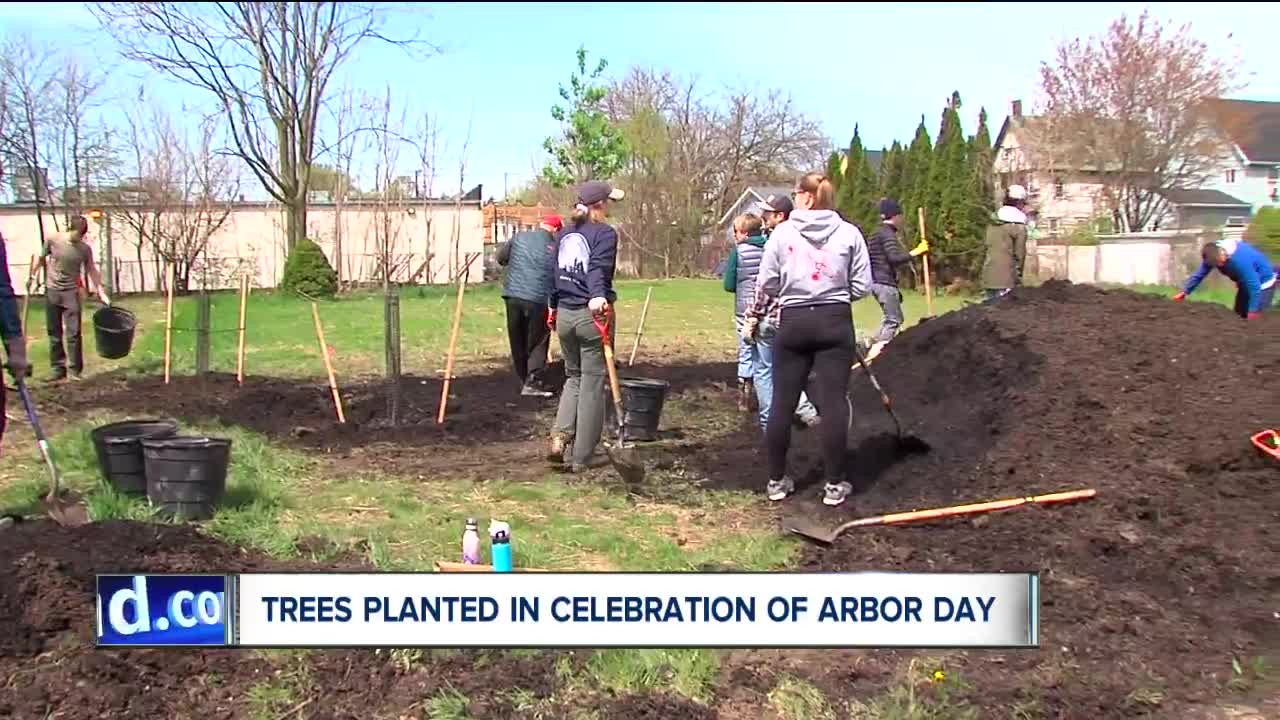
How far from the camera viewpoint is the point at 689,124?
1766 inches

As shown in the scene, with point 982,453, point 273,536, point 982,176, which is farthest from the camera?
point 982,176

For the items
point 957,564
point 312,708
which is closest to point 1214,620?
point 957,564

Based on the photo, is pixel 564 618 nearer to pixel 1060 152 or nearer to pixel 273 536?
pixel 273 536

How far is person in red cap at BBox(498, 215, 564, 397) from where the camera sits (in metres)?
9.18

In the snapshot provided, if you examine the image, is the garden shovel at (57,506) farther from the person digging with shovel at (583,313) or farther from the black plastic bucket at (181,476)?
the person digging with shovel at (583,313)

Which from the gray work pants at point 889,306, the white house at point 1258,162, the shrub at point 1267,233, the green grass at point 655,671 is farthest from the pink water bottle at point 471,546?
the white house at point 1258,162

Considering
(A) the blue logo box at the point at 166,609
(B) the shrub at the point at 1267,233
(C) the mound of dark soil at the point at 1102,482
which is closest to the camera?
(A) the blue logo box at the point at 166,609

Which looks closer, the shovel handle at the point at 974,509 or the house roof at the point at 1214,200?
the shovel handle at the point at 974,509

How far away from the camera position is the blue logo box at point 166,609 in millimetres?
2977

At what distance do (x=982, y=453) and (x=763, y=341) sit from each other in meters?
1.69

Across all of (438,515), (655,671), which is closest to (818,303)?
(438,515)

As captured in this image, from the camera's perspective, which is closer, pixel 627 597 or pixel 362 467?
pixel 627 597

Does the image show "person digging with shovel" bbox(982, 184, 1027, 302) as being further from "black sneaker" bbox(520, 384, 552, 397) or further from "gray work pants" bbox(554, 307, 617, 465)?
"gray work pants" bbox(554, 307, 617, 465)

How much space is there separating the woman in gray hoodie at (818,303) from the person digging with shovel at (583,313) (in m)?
1.19
